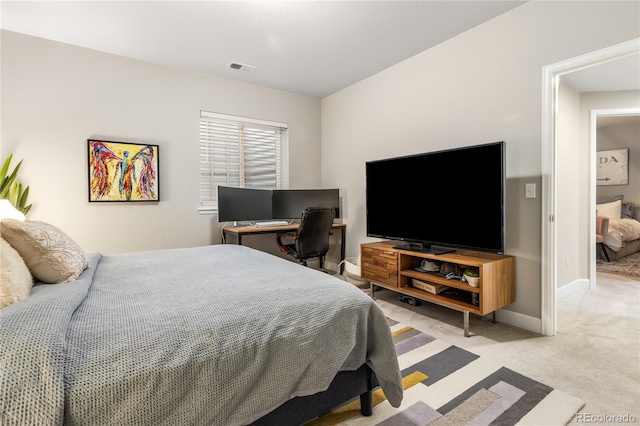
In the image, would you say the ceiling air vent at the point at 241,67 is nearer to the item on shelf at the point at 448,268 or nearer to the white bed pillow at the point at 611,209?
the item on shelf at the point at 448,268

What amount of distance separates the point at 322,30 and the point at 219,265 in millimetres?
2254

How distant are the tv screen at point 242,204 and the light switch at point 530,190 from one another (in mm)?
2864

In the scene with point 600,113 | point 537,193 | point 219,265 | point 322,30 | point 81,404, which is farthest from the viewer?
point 600,113

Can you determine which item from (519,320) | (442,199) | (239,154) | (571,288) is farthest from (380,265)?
(239,154)

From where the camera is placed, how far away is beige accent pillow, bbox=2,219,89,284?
1396 millimetres

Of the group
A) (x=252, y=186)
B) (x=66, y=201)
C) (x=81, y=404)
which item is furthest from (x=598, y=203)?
(x=66, y=201)

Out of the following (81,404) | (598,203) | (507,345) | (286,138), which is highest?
(286,138)

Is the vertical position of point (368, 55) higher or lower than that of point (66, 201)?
higher

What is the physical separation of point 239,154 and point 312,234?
1.56 meters

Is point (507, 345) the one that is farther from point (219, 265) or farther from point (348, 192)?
point (348, 192)

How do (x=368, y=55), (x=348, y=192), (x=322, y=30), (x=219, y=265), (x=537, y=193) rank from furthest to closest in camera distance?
(x=348, y=192), (x=368, y=55), (x=322, y=30), (x=537, y=193), (x=219, y=265)

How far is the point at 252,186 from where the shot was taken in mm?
4352

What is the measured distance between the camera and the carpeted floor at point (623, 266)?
4.21 m

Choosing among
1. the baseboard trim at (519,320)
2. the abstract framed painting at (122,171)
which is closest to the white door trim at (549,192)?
the baseboard trim at (519,320)
